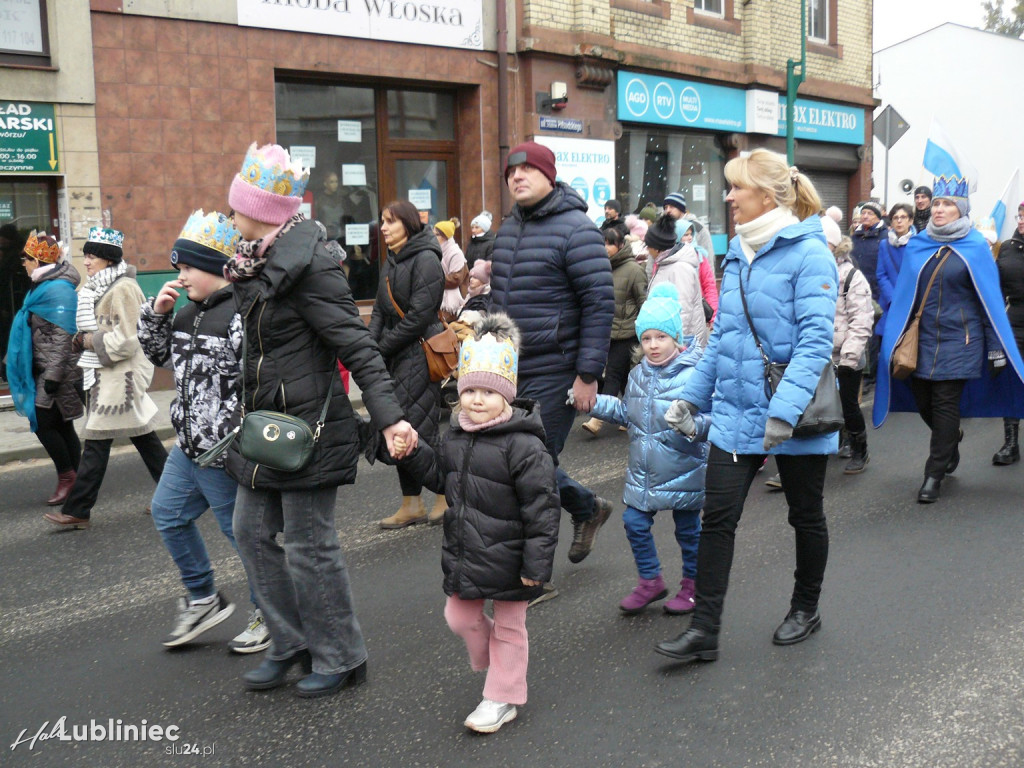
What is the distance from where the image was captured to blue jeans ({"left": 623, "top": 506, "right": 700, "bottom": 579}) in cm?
480

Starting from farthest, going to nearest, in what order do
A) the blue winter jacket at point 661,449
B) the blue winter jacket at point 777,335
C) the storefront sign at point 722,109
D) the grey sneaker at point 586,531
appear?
the storefront sign at point 722,109, the grey sneaker at point 586,531, the blue winter jacket at point 661,449, the blue winter jacket at point 777,335

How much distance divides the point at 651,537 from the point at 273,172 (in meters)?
2.27

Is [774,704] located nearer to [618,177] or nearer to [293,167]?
[293,167]

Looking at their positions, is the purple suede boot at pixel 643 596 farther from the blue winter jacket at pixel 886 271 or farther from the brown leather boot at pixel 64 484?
the blue winter jacket at pixel 886 271

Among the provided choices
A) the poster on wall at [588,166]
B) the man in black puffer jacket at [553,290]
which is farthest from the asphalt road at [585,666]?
the poster on wall at [588,166]

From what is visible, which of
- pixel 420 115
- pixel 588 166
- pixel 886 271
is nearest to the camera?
pixel 886 271

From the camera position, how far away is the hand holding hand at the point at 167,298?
4.39 m

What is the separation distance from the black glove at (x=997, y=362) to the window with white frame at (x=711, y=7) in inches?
536

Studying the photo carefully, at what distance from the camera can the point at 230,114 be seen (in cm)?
1275

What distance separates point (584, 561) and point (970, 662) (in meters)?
2.03

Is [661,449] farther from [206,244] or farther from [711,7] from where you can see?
[711,7]

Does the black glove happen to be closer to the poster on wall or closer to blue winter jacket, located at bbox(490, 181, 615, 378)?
blue winter jacket, located at bbox(490, 181, 615, 378)

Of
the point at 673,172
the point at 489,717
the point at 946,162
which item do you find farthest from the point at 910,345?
the point at 673,172

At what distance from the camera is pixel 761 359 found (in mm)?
4180
